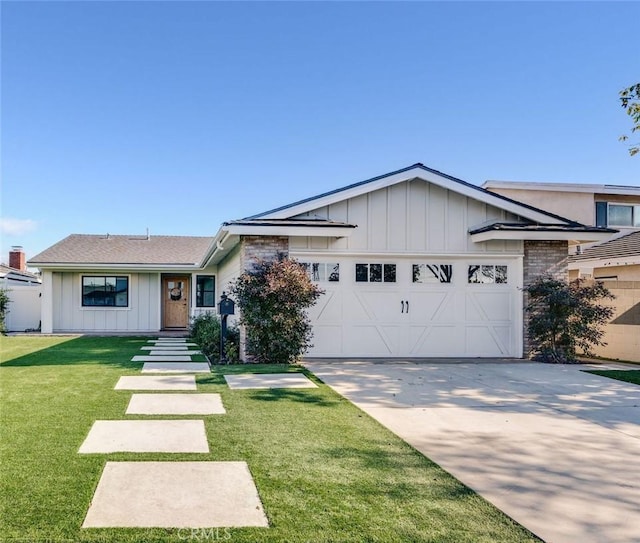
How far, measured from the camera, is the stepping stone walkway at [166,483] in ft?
10.5

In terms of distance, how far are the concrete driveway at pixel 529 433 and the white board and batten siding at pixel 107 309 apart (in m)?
12.7

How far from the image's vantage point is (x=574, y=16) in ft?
38.8

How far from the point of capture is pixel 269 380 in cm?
851

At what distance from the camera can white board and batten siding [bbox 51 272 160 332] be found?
20.3m

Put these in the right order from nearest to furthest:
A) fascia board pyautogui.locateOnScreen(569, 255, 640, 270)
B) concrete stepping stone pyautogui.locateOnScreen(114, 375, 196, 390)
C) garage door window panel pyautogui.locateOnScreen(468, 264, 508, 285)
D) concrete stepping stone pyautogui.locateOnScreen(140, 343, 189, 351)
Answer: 1. concrete stepping stone pyautogui.locateOnScreen(114, 375, 196, 390)
2. garage door window panel pyautogui.locateOnScreen(468, 264, 508, 285)
3. fascia board pyautogui.locateOnScreen(569, 255, 640, 270)
4. concrete stepping stone pyautogui.locateOnScreen(140, 343, 189, 351)

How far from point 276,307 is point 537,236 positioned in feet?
19.0

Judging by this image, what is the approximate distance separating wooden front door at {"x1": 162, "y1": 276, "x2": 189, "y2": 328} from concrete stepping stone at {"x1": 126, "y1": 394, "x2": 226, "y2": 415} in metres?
15.7

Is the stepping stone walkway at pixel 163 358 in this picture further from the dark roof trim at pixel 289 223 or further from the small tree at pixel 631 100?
the small tree at pixel 631 100

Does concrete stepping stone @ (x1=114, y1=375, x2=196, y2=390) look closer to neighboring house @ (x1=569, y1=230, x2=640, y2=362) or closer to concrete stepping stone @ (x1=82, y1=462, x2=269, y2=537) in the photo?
concrete stepping stone @ (x1=82, y1=462, x2=269, y2=537)

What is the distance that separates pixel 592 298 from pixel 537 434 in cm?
692

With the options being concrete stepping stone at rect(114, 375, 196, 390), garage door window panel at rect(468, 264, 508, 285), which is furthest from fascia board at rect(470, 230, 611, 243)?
concrete stepping stone at rect(114, 375, 196, 390)

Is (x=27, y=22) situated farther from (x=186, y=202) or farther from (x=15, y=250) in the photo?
(x=15, y=250)

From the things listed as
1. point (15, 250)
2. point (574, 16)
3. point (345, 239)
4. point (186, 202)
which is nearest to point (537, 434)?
point (345, 239)

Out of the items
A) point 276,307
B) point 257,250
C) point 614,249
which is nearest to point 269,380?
point 276,307
